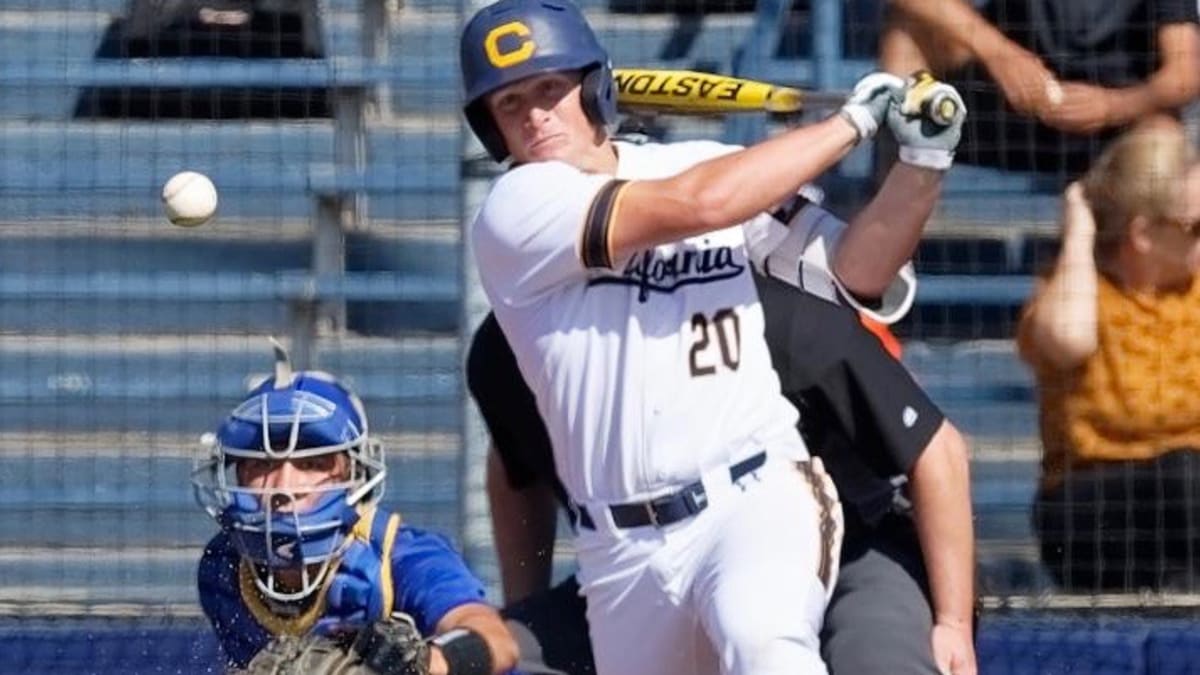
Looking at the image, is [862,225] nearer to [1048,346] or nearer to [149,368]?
[1048,346]

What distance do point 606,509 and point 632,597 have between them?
0.13 metres

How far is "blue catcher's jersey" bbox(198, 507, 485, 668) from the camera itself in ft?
12.6

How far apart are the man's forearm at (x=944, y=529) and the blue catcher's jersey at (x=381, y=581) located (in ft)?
2.21

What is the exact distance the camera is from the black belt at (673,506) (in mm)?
3822

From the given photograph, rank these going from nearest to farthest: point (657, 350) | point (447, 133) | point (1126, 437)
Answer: point (657, 350)
point (1126, 437)
point (447, 133)

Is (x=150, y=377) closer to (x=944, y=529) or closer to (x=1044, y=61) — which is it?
(x=1044, y=61)

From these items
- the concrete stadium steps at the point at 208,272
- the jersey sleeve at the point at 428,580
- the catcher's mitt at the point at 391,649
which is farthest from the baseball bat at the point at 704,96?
the concrete stadium steps at the point at 208,272

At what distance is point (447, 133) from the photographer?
6.33 metres

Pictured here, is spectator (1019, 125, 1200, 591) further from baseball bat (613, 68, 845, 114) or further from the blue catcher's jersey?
the blue catcher's jersey

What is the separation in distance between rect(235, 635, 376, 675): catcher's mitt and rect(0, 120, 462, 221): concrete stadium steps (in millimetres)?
3001

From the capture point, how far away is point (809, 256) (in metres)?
3.97

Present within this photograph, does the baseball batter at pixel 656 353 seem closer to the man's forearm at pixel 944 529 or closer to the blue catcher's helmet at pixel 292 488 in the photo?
the man's forearm at pixel 944 529

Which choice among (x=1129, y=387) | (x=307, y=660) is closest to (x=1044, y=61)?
(x=1129, y=387)

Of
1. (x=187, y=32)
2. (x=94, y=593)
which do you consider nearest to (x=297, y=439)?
(x=94, y=593)
